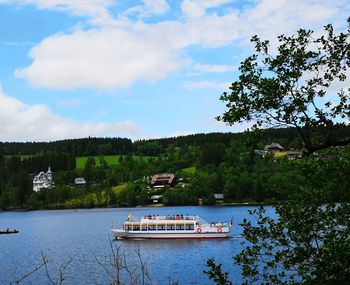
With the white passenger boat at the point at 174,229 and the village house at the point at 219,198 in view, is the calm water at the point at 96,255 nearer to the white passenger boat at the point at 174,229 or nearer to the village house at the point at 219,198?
the white passenger boat at the point at 174,229

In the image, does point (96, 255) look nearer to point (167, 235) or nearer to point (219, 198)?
point (167, 235)

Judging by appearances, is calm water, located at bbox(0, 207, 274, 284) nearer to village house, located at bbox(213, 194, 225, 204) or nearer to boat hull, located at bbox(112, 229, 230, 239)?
boat hull, located at bbox(112, 229, 230, 239)

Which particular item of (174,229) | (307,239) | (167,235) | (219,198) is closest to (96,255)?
(167,235)

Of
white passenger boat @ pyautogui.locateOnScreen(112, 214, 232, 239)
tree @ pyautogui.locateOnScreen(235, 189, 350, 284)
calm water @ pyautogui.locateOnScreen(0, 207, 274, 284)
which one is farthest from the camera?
white passenger boat @ pyautogui.locateOnScreen(112, 214, 232, 239)

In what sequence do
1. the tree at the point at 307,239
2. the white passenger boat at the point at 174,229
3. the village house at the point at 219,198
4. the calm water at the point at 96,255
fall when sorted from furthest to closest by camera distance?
the village house at the point at 219,198
the white passenger boat at the point at 174,229
the calm water at the point at 96,255
the tree at the point at 307,239

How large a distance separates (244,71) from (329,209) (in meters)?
4.73

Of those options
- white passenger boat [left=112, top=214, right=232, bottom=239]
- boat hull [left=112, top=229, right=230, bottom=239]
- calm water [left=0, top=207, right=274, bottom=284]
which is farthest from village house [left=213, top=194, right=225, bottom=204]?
boat hull [left=112, top=229, right=230, bottom=239]

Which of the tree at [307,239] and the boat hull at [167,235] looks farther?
the boat hull at [167,235]

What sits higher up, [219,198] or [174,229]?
[219,198]

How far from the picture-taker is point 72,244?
262 ft

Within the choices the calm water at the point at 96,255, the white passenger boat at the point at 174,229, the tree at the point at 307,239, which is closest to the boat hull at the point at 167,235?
the white passenger boat at the point at 174,229

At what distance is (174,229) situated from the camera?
3319 inches

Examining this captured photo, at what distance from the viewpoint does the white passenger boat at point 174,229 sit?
3177 inches

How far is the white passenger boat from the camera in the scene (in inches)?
3177
